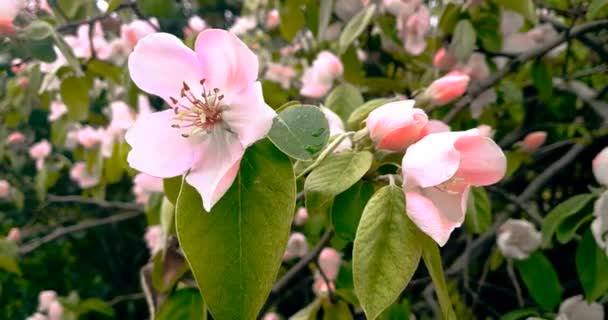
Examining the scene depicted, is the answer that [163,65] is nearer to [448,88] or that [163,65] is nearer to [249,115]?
[249,115]

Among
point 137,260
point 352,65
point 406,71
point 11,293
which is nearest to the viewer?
point 352,65

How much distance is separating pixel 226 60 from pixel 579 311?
621 mm

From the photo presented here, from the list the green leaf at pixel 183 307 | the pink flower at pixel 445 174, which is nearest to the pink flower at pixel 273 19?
the green leaf at pixel 183 307

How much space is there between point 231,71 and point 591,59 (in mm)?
1410

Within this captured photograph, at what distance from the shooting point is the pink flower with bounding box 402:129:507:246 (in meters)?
0.40

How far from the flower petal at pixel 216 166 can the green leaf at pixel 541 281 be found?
0.59 metres

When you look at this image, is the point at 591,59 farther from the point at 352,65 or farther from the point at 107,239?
the point at 107,239

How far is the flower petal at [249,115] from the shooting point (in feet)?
1.37

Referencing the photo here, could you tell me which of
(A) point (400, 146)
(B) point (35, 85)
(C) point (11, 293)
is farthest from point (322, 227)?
(C) point (11, 293)

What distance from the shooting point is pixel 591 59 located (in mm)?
1584

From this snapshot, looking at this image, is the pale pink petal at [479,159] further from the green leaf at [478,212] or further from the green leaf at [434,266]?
the green leaf at [478,212]

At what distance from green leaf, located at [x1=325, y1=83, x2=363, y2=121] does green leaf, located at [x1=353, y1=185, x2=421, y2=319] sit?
0.37 m

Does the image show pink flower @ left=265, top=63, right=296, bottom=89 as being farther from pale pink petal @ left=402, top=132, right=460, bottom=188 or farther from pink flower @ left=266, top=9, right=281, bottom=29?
pale pink petal @ left=402, top=132, right=460, bottom=188

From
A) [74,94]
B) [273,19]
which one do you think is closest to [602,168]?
[74,94]
